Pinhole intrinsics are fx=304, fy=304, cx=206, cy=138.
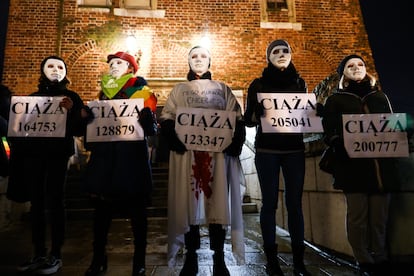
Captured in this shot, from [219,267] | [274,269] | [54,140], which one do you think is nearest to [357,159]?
[274,269]

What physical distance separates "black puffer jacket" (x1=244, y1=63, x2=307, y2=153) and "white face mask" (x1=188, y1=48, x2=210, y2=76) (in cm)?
45

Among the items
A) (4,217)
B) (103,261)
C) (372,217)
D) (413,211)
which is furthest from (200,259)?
(4,217)

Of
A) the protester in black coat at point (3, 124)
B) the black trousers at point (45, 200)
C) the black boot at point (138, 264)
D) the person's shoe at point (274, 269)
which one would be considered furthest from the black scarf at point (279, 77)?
the protester in black coat at point (3, 124)

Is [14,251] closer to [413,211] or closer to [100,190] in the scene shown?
[100,190]

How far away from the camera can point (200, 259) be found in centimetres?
307

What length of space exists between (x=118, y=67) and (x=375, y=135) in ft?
7.43

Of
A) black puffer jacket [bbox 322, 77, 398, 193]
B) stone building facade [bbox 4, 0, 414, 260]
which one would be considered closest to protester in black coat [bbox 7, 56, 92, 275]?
black puffer jacket [bbox 322, 77, 398, 193]

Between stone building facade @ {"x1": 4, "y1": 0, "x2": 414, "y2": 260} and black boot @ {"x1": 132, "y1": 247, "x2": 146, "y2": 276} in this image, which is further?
stone building facade @ {"x1": 4, "y1": 0, "x2": 414, "y2": 260}

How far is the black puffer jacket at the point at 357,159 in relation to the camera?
8.11 feet

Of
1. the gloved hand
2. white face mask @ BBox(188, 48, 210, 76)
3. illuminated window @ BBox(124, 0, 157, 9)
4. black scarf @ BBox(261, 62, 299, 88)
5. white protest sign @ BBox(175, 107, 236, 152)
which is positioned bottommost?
the gloved hand

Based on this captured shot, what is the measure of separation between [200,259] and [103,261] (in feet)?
3.27

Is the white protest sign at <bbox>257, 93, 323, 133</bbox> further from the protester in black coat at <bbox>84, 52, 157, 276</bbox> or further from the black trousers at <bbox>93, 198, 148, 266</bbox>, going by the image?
the black trousers at <bbox>93, 198, 148, 266</bbox>

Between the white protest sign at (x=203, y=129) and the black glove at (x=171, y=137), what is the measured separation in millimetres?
32

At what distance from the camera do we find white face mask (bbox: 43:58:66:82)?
2.72m
